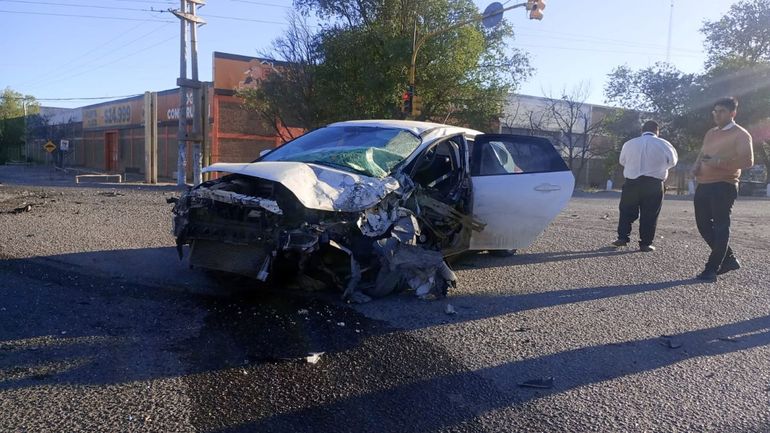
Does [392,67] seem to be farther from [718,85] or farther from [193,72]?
[718,85]

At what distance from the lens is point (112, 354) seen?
4.00 metres

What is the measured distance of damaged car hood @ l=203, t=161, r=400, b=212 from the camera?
502cm

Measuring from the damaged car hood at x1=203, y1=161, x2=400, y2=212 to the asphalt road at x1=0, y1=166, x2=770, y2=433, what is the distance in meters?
0.89

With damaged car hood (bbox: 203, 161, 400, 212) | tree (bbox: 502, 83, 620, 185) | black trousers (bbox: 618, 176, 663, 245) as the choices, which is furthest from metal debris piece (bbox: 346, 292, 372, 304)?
tree (bbox: 502, 83, 620, 185)

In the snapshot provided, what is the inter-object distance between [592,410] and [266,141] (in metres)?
32.9

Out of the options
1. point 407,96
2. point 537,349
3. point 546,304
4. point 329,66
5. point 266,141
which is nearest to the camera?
point 537,349

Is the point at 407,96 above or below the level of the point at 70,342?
above

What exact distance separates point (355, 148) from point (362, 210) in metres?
1.09

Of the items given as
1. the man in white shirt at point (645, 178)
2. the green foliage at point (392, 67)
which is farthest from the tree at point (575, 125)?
the man in white shirt at point (645, 178)

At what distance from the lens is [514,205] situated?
686cm

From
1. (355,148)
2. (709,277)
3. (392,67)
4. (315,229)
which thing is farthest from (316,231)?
(392,67)

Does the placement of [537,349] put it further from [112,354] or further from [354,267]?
[112,354]

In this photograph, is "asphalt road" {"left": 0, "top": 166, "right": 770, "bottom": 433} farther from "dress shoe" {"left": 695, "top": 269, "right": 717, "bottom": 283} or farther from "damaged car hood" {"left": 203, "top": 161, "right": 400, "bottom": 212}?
"damaged car hood" {"left": 203, "top": 161, "right": 400, "bottom": 212}

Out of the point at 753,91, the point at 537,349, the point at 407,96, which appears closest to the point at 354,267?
the point at 537,349
